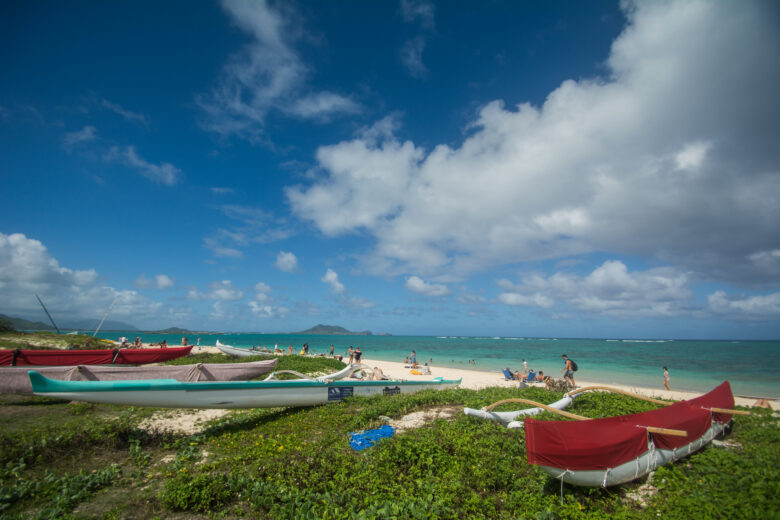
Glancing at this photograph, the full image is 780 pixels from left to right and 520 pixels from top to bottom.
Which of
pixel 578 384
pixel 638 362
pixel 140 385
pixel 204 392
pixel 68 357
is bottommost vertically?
pixel 638 362

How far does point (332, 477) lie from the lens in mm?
4824

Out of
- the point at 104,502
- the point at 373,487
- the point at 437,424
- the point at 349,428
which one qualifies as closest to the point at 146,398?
the point at 104,502

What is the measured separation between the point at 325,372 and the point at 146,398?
1038 cm

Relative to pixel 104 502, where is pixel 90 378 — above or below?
above

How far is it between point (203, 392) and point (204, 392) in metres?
0.02

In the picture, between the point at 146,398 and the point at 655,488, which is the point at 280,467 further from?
the point at 655,488

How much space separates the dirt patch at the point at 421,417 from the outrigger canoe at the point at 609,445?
3.69 meters

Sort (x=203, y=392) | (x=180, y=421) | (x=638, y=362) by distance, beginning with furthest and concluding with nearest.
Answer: (x=638, y=362)
(x=180, y=421)
(x=203, y=392)

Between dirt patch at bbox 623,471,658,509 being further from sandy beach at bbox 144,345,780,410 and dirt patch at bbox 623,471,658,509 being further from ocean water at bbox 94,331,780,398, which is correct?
ocean water at bbox 94,331,780,398

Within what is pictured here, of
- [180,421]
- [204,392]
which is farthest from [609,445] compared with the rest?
[180,421]

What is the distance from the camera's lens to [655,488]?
457cm

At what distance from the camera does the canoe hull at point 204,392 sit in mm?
6140

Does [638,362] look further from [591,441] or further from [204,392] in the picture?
[204,392]

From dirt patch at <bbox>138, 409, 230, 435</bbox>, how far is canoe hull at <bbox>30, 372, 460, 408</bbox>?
2.28ft
